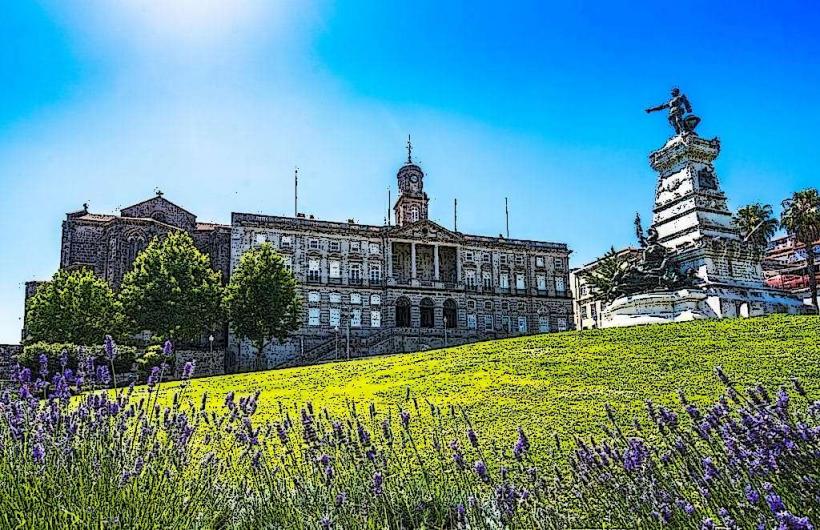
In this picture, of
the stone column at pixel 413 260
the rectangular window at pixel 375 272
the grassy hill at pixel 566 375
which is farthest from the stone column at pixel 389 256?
the grassy hill at pixel 566 375

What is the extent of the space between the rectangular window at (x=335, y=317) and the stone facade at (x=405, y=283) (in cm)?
9

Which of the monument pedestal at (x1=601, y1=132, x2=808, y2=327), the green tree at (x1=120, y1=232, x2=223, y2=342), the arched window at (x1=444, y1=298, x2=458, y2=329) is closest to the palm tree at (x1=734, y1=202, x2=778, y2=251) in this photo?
the monument pedestal at (x1=601, y1=132, x2=808, y2=327)

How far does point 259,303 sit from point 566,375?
3172 cm

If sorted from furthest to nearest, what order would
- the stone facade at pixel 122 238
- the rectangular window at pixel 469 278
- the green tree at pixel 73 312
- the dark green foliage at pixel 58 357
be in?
the rectangular window at pixel 469 278 < the stone facade at pixel 122 238 < the green tree at pixel 73 312 < the dark green foliage at pixel 58 357

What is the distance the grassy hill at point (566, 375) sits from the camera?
42.1ft

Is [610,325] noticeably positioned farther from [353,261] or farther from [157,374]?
[353,261]

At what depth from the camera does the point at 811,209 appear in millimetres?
44812

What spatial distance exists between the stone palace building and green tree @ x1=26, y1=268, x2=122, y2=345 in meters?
10.5

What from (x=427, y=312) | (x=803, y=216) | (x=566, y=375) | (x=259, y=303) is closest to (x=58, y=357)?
(x=259, y=303)

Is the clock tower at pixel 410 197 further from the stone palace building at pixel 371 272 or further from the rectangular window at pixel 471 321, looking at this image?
the rectangular window at pixel 471 321

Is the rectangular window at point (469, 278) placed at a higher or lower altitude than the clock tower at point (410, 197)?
lower

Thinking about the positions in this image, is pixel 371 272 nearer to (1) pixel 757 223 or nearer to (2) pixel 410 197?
(2) pixel 410 197

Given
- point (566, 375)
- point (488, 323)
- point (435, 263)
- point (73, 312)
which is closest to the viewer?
point (566, 375)

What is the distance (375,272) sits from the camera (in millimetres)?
59656
